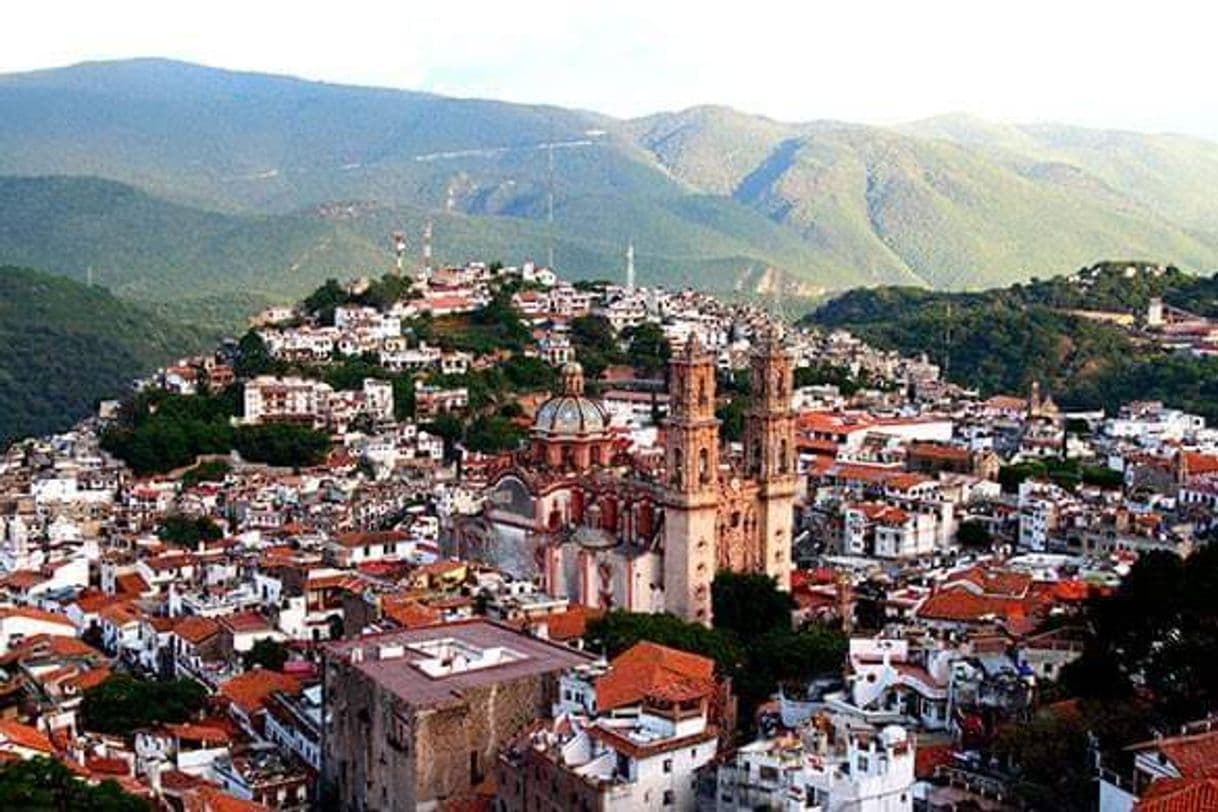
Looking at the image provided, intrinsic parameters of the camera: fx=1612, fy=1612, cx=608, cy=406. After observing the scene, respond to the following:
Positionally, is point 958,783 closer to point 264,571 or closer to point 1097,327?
point 264,571

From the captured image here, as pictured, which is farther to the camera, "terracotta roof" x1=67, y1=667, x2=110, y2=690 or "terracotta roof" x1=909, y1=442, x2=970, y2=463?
"terracotta roof" x1=909, y1=442, x2=970, y2=463

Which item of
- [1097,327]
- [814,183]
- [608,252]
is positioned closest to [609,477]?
[1097,327]

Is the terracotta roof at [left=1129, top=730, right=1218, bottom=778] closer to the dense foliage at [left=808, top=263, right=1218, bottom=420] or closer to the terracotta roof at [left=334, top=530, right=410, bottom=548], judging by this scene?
the terracotta roof at [left=334, top=530, right=410, bottom=548]

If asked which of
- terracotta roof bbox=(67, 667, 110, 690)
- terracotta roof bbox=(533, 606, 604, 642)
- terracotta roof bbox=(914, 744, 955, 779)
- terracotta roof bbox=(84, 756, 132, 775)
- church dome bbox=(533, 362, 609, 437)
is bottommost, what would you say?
terracotta roof bbox=(67, 667, 110, 690)

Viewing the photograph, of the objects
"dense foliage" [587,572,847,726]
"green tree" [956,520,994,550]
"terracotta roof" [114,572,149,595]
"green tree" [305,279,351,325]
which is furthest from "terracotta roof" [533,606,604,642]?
"green tree" [305,279,351,325]

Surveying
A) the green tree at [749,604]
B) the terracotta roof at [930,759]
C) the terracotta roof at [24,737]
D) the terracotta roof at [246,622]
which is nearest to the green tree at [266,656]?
the terracotta roof at [246,622]

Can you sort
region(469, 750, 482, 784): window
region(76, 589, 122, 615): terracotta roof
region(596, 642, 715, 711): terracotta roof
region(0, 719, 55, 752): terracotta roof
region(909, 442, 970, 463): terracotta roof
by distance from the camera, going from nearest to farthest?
1. region(596, 642, 715, 711): terracotta roof
2. region(0, 719, 55, 752): terracotta roof
3. region(469, 750, 482, 784): window
4. region(76, 589, 122, 615): terracotta roof
5. region(909, 442, 970, 463): terracotta roof

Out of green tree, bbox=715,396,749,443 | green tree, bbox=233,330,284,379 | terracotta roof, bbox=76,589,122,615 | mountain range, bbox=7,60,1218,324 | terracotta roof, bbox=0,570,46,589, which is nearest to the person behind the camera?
terracotta roof, bbox=76,589,122,615

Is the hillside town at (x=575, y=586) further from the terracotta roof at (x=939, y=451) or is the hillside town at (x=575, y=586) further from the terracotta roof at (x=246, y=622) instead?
the terracotta roof at (x=939, y=451)
